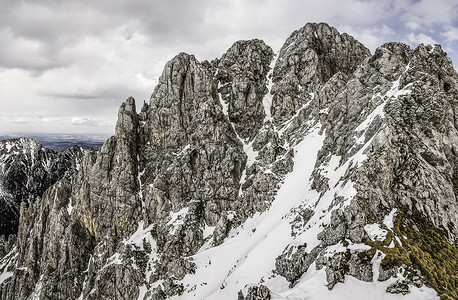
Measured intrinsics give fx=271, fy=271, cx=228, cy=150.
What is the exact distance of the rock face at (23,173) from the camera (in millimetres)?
151875

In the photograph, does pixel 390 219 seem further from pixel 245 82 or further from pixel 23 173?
pixel 23 173

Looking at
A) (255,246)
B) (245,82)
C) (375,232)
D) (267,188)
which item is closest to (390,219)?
(375,232)

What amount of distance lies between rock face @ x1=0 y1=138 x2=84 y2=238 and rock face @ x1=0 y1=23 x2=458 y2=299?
47439 millimetres

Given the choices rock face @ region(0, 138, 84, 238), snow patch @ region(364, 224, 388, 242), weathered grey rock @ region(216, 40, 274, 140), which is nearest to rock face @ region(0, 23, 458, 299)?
snow patch @ region(364, 224, 388, 242)

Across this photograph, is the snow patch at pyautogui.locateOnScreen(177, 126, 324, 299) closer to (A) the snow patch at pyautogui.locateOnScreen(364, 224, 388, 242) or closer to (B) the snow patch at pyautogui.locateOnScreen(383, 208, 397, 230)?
(A) the snow patch at pyautogui.locateOnScreen(364, 224, 388, 242)

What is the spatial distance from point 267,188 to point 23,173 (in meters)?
162

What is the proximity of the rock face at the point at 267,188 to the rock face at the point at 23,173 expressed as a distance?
47.4 metres

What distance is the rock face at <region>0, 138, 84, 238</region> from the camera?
498 ft

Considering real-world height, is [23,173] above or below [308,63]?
below

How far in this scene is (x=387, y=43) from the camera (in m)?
63.1

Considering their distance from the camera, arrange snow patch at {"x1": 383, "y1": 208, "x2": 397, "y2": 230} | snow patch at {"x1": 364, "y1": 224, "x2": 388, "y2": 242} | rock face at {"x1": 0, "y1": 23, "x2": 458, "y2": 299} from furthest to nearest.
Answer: rock face at {"x1": 0, "y1": 23, "x2": 458, "y2": 299} < snow patch at {"x1": 383, "y1": 208, "x2": 397, "y2": 230} < snow patch at {"x1": 364, "y1": 224, "x2": 388, "y2": 242}

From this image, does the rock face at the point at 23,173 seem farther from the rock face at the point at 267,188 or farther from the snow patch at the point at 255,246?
the snow patch at the point at 255,246

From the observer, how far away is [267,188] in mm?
64312

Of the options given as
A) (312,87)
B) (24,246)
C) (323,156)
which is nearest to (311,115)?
(312,87)
